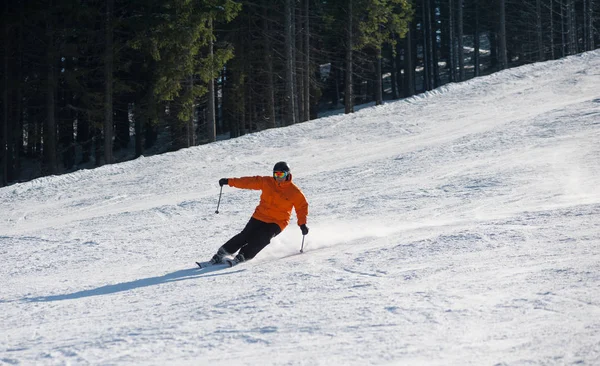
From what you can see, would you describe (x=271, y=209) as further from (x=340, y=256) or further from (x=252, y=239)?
(x=340, y=256)

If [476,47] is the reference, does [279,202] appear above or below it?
below

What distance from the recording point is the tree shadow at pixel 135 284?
7285 mm

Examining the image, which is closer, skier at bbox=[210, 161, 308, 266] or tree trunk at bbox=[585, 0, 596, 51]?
skier at bbox=[210, 161, 308, 266]

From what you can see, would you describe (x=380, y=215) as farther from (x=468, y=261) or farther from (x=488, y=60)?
(x=488, y=60)

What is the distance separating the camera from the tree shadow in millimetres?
7285

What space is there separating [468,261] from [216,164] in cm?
1003

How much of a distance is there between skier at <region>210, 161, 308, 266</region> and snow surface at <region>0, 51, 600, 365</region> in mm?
313

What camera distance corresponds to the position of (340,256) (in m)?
8.14

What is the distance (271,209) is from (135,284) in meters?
2.04

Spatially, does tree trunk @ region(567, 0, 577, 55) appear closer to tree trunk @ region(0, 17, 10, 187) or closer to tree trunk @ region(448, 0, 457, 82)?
tree trunk @ region(448, 0, 457, 82)

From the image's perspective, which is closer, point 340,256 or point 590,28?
point 340,256

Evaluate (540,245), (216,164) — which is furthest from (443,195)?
(216,164)

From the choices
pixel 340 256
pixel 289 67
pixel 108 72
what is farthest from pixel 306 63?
pixel 340 256

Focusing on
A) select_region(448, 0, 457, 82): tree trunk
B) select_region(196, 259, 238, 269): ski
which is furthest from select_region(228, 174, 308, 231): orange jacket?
select_region(448, 0, 457, 82): tree trunk
